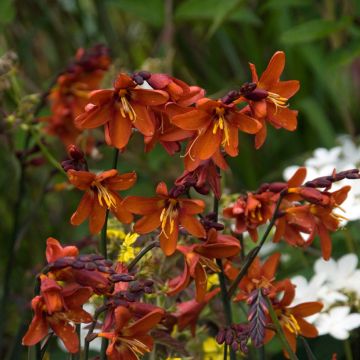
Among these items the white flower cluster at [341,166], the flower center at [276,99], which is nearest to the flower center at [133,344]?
the flower center at [276,99]

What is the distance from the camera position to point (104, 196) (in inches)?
42.4

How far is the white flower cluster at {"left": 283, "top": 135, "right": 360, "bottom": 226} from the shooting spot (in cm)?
166

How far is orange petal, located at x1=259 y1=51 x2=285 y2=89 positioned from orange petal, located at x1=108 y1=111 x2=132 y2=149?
0.16m

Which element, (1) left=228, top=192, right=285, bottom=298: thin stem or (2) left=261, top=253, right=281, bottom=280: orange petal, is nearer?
(1) left=228, top=192, right=285, bottom=298: thin stem

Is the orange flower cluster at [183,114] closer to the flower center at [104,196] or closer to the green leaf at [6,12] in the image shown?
the flower center at [104,196]

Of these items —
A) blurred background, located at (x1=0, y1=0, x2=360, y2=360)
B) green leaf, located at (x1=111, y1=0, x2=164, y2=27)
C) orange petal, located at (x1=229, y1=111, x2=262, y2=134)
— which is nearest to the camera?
orange petal, located at (x1=229, y1=111, x2=262, y2=134)

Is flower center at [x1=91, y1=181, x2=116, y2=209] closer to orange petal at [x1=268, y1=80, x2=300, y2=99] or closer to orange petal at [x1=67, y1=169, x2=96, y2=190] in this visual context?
orange petal at [x1=67, y1=169, x2=96, y2=190]

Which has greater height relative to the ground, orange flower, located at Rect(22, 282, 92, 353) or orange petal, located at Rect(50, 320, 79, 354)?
orange flower, located at Rect(22, 282, 92, 353)

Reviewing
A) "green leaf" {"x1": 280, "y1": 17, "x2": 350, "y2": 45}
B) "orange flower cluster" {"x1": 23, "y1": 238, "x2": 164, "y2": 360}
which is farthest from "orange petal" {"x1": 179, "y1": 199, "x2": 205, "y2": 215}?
"green leaf" {"x1": 280, "y1": 17, "x2": 350, "y2": 45}

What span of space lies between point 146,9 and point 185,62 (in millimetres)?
495

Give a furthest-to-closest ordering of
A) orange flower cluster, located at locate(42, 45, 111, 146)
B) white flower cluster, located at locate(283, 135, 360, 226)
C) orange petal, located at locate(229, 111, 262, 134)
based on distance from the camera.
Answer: orange flower cluster, located at locate(42, 45, 111, 146) < white flower cluster, located at locate(283, 135, 360, 226) < orange petal, located at locate(229, 111, 262, 134)

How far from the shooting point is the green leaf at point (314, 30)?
1914 millimetres

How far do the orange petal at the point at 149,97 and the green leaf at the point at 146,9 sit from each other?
4.14 ft

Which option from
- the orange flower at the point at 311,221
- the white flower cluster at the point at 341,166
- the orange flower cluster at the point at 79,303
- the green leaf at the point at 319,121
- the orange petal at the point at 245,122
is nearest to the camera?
the orange flower cluster at the point at 79,303
